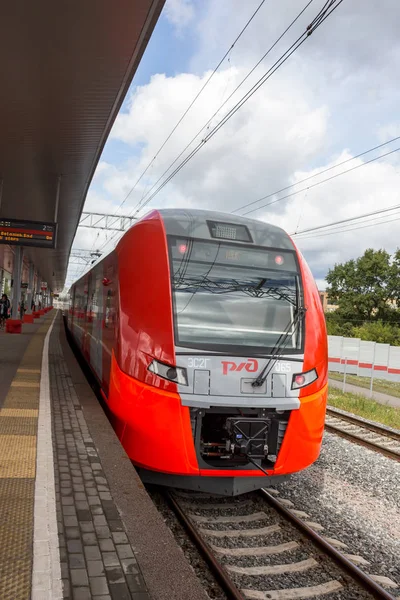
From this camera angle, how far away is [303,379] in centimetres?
536

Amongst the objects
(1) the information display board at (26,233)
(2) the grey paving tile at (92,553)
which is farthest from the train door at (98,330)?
(1) the information display board at (26,233)

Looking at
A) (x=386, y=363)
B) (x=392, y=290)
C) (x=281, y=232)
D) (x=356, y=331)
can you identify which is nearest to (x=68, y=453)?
(x=281, y=232)

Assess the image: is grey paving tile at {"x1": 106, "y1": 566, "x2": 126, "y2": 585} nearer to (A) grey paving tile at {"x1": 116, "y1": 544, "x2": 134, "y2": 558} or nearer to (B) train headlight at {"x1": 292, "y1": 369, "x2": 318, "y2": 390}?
(A) grey paving tile at {"x1": 116, "y1": 544, "x2": 134, "y2": 558}

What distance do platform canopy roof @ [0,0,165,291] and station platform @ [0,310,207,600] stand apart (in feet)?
16.1

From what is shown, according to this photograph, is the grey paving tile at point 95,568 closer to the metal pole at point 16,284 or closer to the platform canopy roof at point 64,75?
the platform canopy roof at point 64,75

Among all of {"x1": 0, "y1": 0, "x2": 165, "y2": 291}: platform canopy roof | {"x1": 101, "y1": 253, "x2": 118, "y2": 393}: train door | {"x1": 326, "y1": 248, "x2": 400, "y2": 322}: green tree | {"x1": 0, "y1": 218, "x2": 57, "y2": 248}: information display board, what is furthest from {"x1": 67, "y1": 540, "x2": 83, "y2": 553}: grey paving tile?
{"x1": 326, "y1": 248, "x2": 400, "y2": 322}: green tree

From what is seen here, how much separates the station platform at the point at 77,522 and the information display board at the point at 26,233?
32.3 ft

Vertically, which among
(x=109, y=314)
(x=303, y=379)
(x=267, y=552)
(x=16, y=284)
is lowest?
(x=267, y=552)

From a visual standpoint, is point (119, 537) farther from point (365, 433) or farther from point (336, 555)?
point (365, 433)

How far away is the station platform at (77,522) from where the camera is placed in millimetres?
2727

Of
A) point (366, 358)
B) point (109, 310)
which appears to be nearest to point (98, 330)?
point (109, 310)

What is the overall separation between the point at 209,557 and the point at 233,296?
2580 millimetres

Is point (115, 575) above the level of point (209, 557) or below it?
above

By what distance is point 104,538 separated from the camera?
3.32 m
